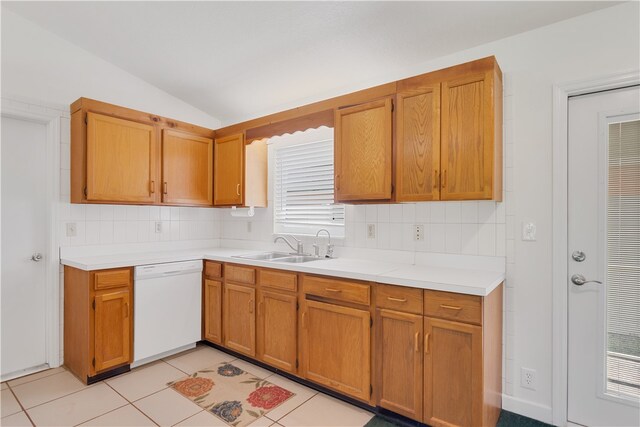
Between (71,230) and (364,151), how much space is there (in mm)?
2659

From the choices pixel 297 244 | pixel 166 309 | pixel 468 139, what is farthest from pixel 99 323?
pixel 468 139

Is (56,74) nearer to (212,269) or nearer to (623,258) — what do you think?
(212,269)

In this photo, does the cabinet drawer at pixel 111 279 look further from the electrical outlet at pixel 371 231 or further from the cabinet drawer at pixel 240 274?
the electrical outlet at pixel 371 231

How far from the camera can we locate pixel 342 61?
2.76 meters

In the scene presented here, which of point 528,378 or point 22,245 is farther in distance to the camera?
point 22,245

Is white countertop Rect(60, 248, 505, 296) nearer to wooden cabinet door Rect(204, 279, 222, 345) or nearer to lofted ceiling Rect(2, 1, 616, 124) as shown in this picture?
wooden cabinet door Rect(204, 279, 222, 345)

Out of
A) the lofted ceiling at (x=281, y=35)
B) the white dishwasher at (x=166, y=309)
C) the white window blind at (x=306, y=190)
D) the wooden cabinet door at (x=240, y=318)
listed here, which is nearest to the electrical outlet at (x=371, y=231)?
the white window blind at (x=306, y=190)

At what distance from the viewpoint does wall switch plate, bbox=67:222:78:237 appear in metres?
3.00

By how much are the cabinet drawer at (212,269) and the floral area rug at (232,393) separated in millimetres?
821

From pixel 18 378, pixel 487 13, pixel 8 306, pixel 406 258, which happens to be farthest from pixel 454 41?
pixel 18 378

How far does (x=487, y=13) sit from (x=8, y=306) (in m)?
4.14

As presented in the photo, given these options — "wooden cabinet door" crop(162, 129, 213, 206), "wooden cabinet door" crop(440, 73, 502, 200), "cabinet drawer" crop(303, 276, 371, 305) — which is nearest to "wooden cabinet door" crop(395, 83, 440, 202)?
"wooden cabinet door" crop(440, 73, 502, 200)

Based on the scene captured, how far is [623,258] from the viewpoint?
198 centimetres

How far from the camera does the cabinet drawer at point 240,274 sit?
291cm
